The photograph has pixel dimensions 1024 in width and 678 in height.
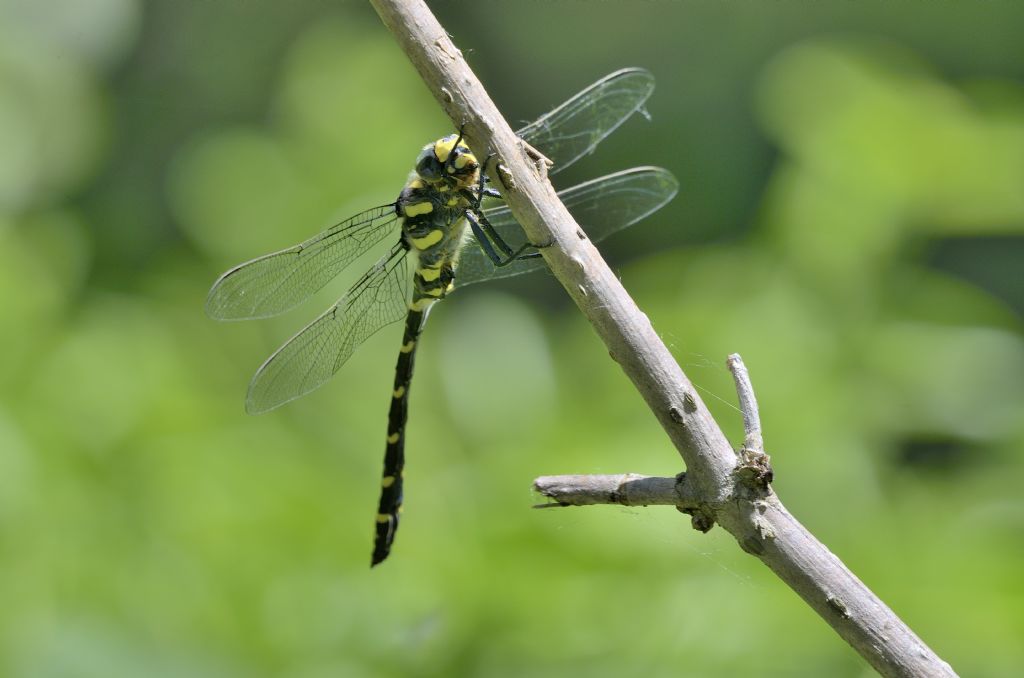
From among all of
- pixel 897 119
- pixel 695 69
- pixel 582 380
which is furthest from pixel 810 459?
pixel 695 69

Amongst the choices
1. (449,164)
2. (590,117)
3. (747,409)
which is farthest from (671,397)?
(590,117)

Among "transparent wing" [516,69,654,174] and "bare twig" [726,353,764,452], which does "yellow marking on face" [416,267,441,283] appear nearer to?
"transparent wing" [516,69,654,174]

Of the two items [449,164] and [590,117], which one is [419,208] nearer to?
[449,164]

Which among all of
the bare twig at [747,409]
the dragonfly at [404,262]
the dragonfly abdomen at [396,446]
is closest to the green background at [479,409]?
the dragonfly abdomen at [396,446]

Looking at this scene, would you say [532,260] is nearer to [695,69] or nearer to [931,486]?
[931,486]


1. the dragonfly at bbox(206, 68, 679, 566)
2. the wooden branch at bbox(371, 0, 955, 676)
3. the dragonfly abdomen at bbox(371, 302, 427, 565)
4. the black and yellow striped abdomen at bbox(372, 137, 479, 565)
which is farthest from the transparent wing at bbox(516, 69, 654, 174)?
the wooden branch at bbox(371, 0, 955, 676)

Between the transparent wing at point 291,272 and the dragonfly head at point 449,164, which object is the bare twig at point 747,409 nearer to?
the dragonfly head at point 449,164
